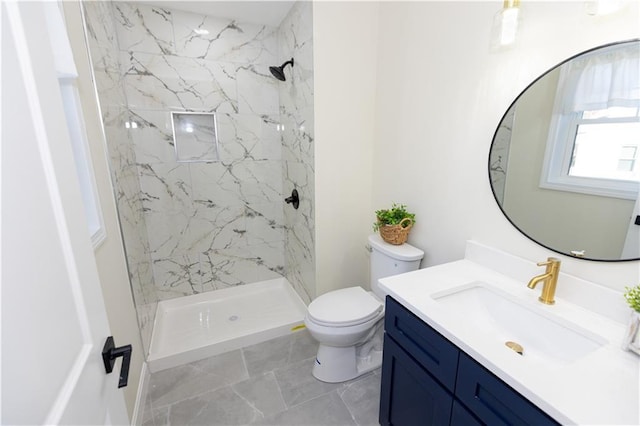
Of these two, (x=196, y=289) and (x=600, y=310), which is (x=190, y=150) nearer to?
(x=196, y=289)

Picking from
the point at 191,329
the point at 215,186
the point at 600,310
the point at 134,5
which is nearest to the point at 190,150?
the point at 215,186

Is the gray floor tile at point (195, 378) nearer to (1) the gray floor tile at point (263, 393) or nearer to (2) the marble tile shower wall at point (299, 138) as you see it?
(1) the gray floor tile at point (263, 393)

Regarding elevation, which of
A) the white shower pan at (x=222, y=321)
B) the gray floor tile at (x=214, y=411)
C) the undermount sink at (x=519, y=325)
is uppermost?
the undermount sink at (x=519, y=325)

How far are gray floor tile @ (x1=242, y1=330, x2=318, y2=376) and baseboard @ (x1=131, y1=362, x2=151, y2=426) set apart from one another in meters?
0.63

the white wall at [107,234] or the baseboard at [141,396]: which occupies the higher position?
the white wall at [107,234]

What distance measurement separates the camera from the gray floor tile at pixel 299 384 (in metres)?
1.74

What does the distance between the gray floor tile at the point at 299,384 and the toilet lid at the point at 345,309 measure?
0.47 m

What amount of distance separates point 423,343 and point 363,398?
92cm

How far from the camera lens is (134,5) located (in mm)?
2176

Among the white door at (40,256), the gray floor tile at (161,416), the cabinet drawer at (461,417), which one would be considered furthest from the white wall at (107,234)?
the cabinet drawer at (461,417)

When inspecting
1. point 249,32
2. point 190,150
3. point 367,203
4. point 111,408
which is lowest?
point 111,408

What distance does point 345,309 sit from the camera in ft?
5.81

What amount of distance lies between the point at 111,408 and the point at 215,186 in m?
2.12

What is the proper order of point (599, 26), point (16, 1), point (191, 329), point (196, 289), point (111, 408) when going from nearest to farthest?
point (16, 1)
point (111, 408)
point (599, 26)
point (191, 329)
point (196, 289)
